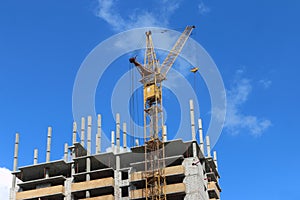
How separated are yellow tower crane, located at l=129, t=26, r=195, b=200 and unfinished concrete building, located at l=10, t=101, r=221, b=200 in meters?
1.06

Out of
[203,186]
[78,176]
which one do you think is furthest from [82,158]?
[203,186]

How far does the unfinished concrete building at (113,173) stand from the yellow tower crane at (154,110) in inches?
41.9

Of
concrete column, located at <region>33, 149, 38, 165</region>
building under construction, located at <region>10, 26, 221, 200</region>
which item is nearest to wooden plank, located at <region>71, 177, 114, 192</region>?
building under construction, located at <region>10, 26, 221, 200</region>

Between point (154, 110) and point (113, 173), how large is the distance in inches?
644

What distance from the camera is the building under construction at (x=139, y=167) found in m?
102

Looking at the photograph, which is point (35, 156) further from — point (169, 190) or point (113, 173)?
point (169, 190)

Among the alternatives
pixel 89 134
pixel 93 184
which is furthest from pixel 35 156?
pixel 93 184

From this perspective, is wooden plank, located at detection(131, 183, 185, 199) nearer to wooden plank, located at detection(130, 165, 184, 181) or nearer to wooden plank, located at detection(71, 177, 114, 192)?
wooden plank, located at detection(130, 165, 184, 181)

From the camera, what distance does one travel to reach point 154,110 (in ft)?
367

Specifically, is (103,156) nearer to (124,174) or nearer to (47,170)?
(124,174)

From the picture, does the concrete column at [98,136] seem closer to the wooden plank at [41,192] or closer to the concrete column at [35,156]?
the wooden plank at [41,192]

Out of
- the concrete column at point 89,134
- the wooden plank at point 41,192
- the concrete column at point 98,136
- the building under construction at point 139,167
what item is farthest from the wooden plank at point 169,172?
the wooden plank at point 41,192

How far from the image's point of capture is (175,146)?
105625mm

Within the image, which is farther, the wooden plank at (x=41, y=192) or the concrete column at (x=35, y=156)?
the concrete column at (x=35, y=156)
